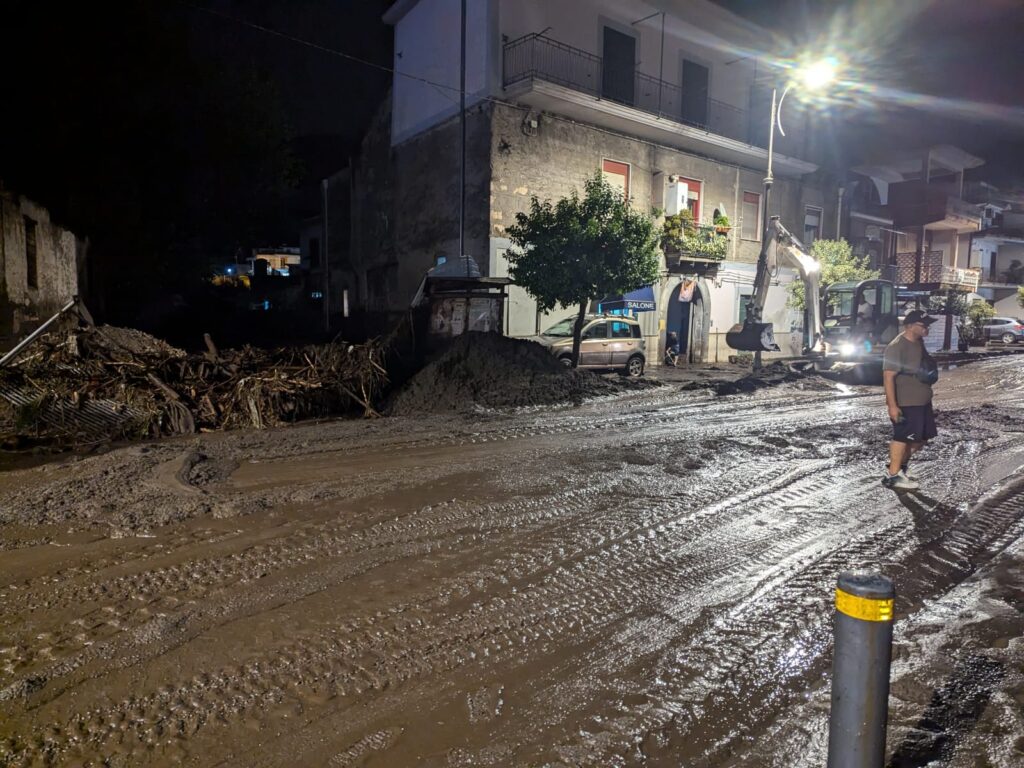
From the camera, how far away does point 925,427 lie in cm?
650

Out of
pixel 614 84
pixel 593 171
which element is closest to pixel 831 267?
pixel 593 171

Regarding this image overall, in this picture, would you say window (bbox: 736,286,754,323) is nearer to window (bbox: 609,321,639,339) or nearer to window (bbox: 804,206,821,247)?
window (bbox: 804,206,821,247)

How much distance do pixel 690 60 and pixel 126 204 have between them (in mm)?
18584

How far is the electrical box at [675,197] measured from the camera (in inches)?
842

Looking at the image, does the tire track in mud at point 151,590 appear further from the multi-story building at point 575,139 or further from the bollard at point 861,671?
the multi-story building at point 575,139

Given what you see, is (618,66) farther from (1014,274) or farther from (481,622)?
(1014,274)

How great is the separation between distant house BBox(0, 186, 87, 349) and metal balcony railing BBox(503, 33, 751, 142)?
1177 cm

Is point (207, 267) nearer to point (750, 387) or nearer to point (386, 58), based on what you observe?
point (386, 58)

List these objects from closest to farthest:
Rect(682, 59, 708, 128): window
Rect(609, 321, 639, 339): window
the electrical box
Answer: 1. Rect(609, 321, 639, 339): window
2. the electrical box
3. Rect(682, 59, 708, 128): window

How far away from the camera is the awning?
20.1 m

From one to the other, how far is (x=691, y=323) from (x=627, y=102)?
8235mm

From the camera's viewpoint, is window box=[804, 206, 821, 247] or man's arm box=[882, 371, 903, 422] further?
window box=[804, 206, 821, 247]

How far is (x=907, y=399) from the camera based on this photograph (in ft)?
21.4

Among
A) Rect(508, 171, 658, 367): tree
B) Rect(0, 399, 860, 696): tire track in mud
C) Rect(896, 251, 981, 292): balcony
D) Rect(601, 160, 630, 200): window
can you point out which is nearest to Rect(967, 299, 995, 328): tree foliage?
Rect(896, 251, 981, 292): balcony
